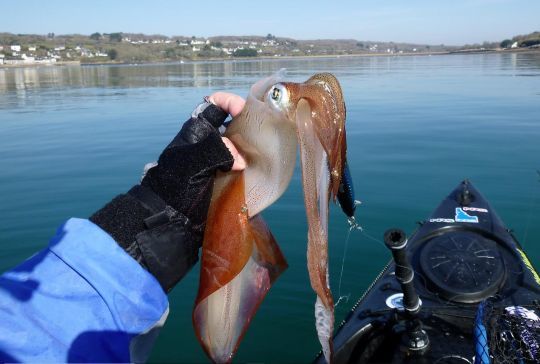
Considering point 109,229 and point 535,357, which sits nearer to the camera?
point 109,229

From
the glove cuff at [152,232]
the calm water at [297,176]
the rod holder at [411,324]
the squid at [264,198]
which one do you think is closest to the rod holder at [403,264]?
the rod holder at [411,324]

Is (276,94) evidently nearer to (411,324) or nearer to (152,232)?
(152,232)

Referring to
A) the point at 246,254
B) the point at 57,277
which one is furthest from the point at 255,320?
the point at 57,277

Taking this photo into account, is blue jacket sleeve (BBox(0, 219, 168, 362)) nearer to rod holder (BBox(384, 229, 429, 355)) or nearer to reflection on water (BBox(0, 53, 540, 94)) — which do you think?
rod holder (BBox(384, 229, 429, 355))

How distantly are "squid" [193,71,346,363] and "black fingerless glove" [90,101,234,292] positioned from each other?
15 cm

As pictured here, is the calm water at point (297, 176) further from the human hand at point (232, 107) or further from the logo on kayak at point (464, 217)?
the human hand at point (232, 107)

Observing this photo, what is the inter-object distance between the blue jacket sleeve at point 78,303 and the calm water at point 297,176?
2.76m

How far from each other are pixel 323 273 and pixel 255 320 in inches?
119

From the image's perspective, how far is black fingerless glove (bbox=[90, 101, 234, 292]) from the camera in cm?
230

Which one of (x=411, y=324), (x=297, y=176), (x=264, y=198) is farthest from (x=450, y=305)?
(x=297, y=176)

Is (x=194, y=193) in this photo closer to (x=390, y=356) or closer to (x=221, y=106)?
(x=221, y=106)

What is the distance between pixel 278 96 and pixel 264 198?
2.30 ft

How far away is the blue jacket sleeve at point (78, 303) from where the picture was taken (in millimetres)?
1810

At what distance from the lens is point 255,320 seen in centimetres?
516
